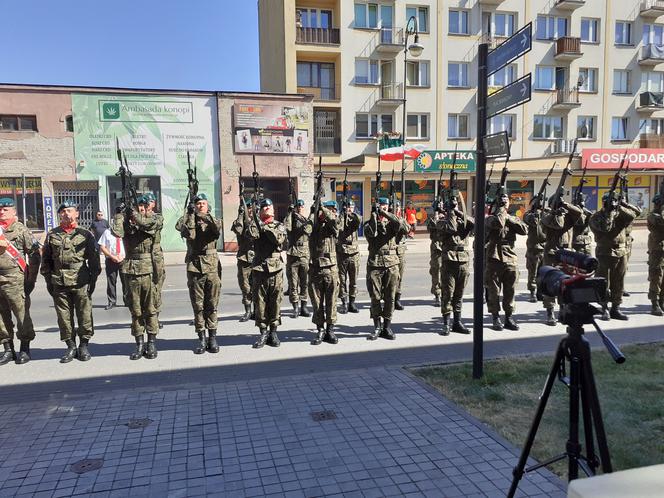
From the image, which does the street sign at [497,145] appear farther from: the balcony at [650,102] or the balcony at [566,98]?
the balcony at [650,102]

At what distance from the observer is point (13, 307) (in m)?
→ 6.67

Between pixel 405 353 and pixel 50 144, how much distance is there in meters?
19.1

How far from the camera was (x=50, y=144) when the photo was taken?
20047 millimetres

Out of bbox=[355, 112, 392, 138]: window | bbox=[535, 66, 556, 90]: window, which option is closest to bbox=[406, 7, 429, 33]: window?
bbox=[355, 112, 392, 138]: window

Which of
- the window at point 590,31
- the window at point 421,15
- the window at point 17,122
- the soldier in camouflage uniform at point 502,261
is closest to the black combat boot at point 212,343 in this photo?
the soldier in camouflage uniform at point 502,261

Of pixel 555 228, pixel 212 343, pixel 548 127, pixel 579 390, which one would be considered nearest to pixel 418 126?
pixel 548 127

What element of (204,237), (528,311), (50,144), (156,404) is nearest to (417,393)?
(156,404)

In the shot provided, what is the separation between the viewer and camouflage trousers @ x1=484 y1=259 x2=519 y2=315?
8000 mm

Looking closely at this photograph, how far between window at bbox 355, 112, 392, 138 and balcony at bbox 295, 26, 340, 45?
437 centimetres

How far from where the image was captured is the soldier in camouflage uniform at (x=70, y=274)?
660cm

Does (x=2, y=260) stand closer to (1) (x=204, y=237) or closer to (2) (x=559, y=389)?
(1) (x=204, y=237)

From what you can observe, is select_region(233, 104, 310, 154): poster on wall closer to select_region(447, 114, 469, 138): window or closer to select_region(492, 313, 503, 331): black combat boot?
select_region(447, 114, 469, 138): window

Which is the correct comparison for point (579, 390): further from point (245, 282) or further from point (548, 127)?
point (548, 127)

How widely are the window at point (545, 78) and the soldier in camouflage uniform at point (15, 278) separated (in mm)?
31366
